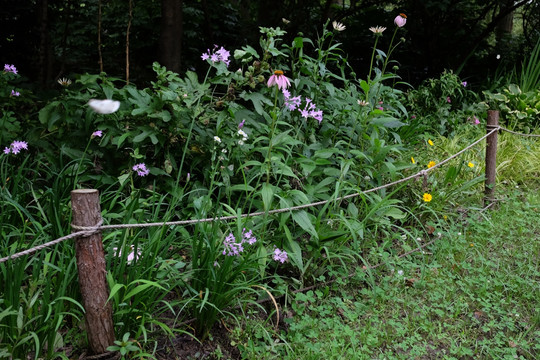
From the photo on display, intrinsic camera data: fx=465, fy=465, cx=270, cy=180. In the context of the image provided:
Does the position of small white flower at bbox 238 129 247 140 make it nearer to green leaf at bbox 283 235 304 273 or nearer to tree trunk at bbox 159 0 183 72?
green leaf at bbox 283 235 304 273

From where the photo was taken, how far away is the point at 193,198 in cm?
255

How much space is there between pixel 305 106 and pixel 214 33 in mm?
4286

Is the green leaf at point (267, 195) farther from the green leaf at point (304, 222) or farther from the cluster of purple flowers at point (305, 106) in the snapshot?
the cluster of purple flowers at point (305, 106)

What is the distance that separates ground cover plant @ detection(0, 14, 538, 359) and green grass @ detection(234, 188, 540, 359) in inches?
3.8

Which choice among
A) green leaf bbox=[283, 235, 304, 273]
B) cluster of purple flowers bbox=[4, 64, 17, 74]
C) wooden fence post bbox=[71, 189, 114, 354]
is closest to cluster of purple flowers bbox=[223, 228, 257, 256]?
green leaf bbox=[283, 235, 304, 273]

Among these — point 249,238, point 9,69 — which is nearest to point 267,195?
point 249,238

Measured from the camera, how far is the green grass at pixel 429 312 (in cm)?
216

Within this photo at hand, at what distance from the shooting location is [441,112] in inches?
198

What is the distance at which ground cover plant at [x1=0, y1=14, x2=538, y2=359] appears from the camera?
1875mm

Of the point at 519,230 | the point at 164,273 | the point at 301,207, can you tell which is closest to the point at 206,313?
the point at 164,273

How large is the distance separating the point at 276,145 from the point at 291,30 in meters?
4.13

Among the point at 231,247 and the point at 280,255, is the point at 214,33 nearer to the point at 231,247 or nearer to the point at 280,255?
the point at 280,255

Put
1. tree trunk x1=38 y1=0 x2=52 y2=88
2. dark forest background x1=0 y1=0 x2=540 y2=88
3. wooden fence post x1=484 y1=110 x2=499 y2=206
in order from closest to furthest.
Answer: wooden fence post x1=484 y1=110 x2=499 y2=206
tree trunk x1=38 y1=0 x2=52 y2=88
dark forest background x1=0 y1=0 x2=540 y2=88

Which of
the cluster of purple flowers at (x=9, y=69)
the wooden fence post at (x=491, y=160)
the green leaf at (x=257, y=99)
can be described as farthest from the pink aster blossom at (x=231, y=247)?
the wooden fence post at (x=491, y=160)
